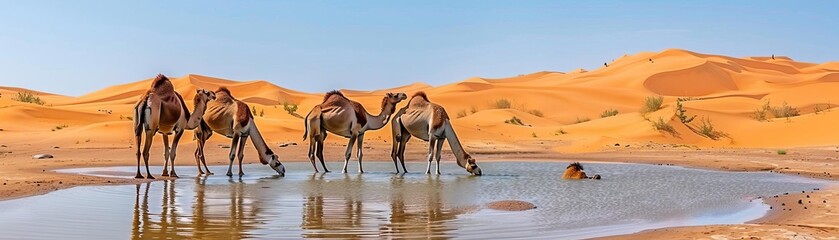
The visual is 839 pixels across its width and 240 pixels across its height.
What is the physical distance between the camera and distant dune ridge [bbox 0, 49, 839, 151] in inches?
1214

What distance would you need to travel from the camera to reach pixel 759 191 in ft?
42.0

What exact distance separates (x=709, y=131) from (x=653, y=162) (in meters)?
13.1

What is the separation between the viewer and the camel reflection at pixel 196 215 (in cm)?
770

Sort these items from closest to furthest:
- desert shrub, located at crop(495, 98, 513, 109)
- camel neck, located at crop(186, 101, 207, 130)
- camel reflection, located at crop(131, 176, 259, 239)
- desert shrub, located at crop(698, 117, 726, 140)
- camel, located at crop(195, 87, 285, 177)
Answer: camel reflection, located at crop(131, 176, 259, 239) → camel neck, located at crop(186, 101, 207, 130) → camel, located at crop(195, 87, 285, 177) → desert shrub, located at crop(698, 117, 726, 140) → desert shrub, located at crop(495, 98, 513, 109)

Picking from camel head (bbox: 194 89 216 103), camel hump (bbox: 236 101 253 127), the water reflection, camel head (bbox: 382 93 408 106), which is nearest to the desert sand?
the water reflection

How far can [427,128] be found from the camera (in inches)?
686

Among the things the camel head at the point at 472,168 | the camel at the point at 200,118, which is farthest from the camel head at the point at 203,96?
the camel head at the point at 472,168

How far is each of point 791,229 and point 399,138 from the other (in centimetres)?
1092

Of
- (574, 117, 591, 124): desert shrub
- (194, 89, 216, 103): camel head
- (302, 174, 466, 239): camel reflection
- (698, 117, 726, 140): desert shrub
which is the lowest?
(302, 174, 466, 239): camel reflection

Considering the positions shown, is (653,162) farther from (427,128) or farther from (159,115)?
(159,115)

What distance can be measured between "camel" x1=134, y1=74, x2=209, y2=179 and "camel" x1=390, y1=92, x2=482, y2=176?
4.44 metres

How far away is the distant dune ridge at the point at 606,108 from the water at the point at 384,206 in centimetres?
1348

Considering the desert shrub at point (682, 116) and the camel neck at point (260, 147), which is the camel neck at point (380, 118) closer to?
the camel neck at point (260, 147)

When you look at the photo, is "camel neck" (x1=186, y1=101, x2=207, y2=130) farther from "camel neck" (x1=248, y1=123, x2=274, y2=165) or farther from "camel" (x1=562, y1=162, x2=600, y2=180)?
"camel" (x1=562, y1=162, x2=600, y2=180)
